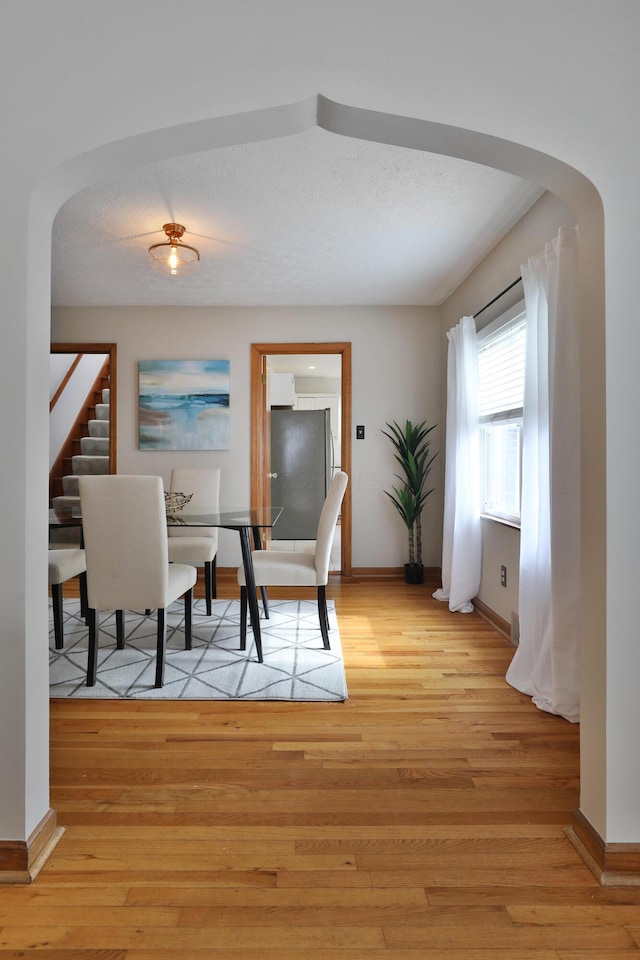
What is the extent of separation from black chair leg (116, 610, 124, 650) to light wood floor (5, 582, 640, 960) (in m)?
0.63

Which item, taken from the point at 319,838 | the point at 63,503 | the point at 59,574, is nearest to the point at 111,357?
the point at 63,503

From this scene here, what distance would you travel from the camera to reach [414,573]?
5043 mm

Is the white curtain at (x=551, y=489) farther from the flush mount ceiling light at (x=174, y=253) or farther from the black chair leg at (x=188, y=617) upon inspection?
the flush mount ceiling light at (x=174, y=253)

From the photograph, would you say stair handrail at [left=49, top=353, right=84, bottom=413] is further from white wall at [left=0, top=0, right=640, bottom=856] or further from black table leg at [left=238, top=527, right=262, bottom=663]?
white wall at [left=0, top=0, right=640, bottom=856]

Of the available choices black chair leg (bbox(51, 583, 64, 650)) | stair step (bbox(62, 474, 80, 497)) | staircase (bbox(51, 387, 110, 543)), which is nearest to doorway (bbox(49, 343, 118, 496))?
staircase (bbox(51, 387, 110, 543))

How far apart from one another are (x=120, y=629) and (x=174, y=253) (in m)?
2.26

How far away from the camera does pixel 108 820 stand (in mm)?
1725

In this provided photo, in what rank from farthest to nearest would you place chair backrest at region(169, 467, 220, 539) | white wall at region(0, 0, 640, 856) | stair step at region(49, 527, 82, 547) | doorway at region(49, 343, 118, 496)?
doorway at region(49, 343, 118, 496) → stair step at region(49, 527, 82, 547) → chair backrest at region(169, 467, 220, 539) → white wall at region(0, 0, 640, 856)

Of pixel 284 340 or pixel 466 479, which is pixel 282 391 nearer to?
pixel 284 340

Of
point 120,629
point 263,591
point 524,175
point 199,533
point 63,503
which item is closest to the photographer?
point 524,175

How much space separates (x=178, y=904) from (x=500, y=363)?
326 cm

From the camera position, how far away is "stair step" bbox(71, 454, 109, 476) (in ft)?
20.7

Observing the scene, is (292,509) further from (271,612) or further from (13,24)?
(13,24)

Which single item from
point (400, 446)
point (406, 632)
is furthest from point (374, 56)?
point (400, 446)
